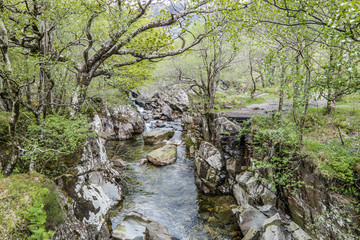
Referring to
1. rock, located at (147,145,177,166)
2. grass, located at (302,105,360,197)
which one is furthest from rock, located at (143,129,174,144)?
grass, located at (302,105,360,197)

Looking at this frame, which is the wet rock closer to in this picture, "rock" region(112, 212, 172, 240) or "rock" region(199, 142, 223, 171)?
"rock" region(199, 142, 223, 171)

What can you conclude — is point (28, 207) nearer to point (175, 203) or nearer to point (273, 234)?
point (273, 234)

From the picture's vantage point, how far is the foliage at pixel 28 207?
12.4 feet

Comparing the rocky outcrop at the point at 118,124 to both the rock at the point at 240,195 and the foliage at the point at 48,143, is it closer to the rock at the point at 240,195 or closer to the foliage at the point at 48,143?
the foliage at the point at 48,143

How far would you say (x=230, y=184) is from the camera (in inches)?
483

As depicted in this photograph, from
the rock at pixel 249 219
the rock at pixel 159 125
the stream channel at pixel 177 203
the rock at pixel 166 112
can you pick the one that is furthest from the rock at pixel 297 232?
the rock at pixel 166 112

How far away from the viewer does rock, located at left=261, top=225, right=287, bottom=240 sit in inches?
295

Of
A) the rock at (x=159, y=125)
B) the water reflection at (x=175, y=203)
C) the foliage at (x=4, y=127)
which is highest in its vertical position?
the foliage at (x=4, y=127)

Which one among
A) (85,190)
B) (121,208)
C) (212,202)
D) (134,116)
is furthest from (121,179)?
(134,116)

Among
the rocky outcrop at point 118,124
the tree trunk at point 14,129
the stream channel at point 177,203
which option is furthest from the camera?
the rocky outcrop at point 118,124

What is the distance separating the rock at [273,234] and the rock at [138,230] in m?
4.27

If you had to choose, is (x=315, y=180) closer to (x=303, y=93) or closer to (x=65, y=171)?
(x=303, y=93)

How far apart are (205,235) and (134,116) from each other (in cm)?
1984

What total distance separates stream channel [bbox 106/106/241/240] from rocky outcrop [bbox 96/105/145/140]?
654 centimetres
